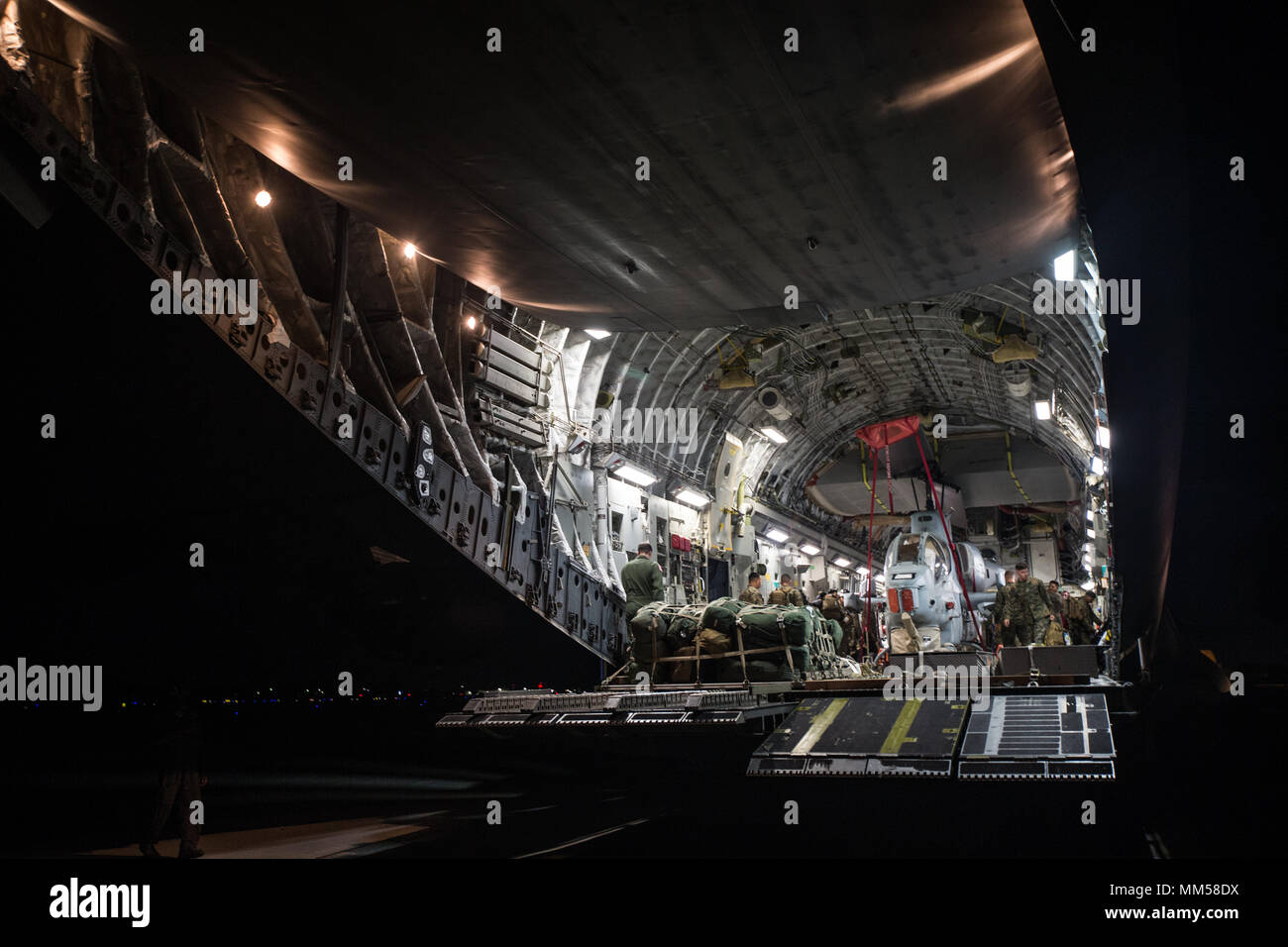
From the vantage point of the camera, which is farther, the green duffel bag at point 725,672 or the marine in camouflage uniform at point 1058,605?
the marine in camouflage uniform at point 1058,605

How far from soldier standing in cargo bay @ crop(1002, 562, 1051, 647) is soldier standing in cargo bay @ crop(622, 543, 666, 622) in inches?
297

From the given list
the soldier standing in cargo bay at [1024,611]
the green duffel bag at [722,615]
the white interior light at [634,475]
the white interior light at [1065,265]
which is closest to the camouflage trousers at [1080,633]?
the soldier standing in cargo bay at [1024,611]

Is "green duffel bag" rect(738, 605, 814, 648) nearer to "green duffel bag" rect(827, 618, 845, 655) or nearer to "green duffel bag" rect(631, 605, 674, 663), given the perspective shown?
"green duffel bag" rect(631, 605, 674, 663)

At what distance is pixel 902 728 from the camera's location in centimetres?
510

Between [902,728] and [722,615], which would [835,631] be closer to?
[722,615]

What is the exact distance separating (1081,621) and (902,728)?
11.1 m

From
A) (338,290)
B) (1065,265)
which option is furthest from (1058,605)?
(338,290)

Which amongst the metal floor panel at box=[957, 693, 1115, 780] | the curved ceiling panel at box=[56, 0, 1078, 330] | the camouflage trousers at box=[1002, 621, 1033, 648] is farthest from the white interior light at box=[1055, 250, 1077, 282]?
the camouflage trousers at box=[1002, 621, 1033, 648]

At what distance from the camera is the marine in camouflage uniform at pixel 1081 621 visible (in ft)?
46.8

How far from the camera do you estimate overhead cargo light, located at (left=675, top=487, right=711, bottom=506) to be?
1763 centimetres

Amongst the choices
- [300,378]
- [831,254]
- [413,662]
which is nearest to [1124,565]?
[831,254]

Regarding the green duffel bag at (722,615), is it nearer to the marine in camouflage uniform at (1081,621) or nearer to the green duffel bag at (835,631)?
the green duffel bag at (835,631)

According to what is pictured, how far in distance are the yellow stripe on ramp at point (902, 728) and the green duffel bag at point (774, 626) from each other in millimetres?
1590

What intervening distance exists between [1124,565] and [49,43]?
779 centimetres
